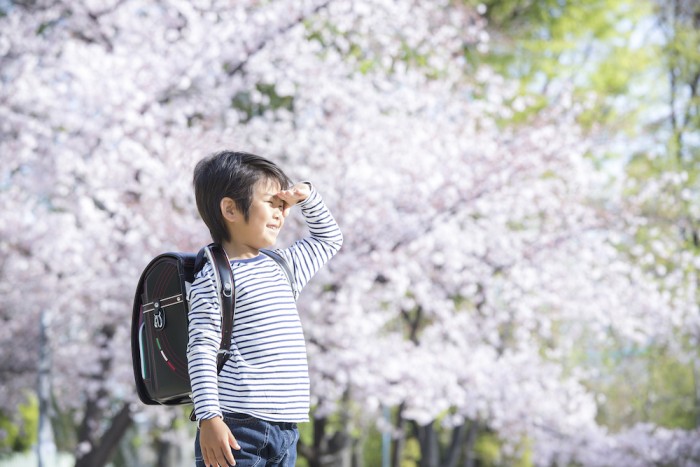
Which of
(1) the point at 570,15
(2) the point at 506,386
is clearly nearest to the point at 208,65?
(2) the point at 506,386

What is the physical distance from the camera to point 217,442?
2381mm

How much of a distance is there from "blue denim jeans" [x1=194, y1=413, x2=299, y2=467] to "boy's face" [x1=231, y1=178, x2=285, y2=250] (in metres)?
0.52

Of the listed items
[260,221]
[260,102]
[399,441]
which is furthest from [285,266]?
[399,441]

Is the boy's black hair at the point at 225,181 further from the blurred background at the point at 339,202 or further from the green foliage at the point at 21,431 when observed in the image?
the green foliage at the point at 21,431

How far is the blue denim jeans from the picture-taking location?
2512 millimetres

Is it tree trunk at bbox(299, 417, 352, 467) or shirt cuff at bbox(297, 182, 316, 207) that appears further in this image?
tree trunk at bbox(299, 417, 352, 467)

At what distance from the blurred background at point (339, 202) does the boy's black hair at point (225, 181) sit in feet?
15.2

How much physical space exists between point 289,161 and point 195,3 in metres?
1.69

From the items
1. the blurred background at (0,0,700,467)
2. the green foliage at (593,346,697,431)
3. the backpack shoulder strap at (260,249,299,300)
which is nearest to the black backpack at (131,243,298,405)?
the backpack shoulder strap at (260,249,299,300)

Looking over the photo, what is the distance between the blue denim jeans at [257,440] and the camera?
251 cm

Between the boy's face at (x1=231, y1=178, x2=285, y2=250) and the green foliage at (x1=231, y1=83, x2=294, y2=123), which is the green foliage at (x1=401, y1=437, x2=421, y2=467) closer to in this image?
the green foliage at (x1=231, y1=83, x2=294, y2=123)

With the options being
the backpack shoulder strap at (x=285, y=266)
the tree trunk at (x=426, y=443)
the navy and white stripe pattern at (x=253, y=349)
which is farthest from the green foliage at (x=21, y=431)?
the navy and white stripe pattern at (x=253, y=349)

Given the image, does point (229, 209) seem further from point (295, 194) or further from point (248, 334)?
point (248, 334)

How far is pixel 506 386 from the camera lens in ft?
35.8
